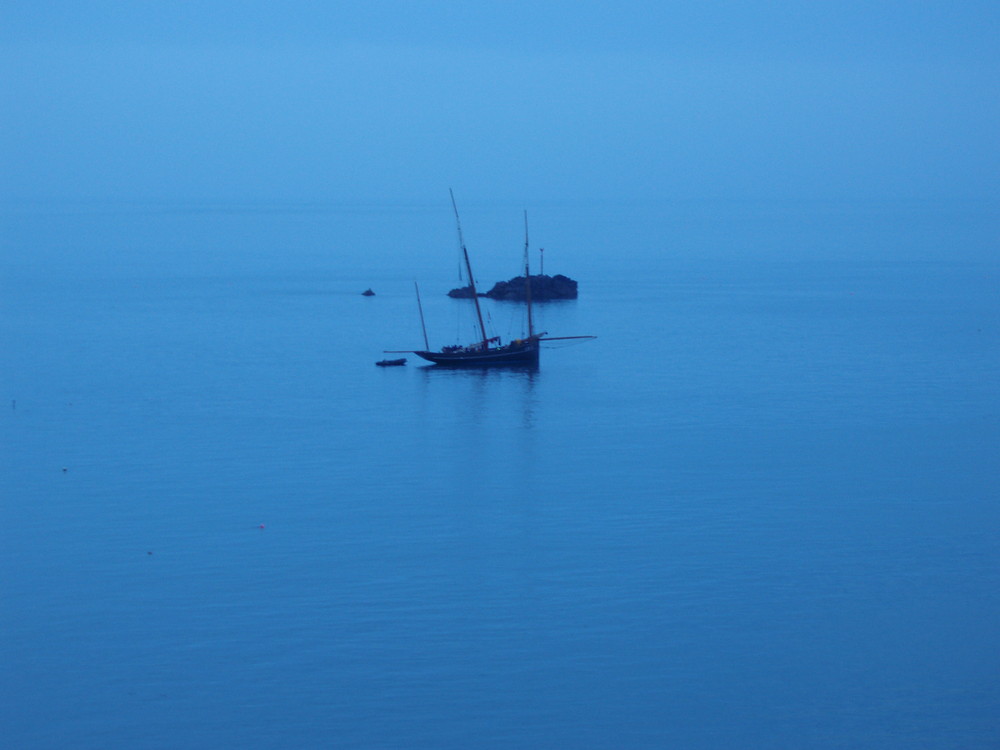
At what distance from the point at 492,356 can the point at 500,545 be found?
2591 cm

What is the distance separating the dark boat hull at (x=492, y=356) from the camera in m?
52.7

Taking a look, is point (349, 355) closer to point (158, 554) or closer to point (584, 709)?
point (158, 554)

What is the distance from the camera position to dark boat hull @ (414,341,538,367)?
2074 inches

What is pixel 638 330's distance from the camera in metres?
67.5

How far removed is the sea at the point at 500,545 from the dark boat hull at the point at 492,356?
680 millimetres

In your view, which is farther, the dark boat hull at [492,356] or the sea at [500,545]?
the dark boat hull at [492,356]

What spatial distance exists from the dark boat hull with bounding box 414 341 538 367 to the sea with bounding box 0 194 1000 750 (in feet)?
2.23

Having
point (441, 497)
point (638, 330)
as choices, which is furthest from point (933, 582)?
point (638, 330)

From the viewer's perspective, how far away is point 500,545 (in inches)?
1076

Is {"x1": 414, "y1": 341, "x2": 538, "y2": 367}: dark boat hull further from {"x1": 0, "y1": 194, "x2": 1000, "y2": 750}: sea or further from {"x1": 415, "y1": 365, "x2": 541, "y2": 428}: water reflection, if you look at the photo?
{"x1": 0, "y1": 194, "x2": 1000, "y2": 750}: sea

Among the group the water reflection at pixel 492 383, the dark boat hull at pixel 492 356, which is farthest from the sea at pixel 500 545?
the dark boat hull at pixel 492 356

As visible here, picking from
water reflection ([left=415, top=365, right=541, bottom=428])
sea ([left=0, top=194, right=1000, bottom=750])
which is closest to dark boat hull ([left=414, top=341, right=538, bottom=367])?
water reflection ([left=415, top=365, right=541, bottom=428])

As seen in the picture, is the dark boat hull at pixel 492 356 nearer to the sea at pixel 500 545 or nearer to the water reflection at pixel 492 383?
the water reflection at pixel 492 383

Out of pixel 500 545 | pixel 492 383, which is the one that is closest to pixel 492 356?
pixel 492 383
